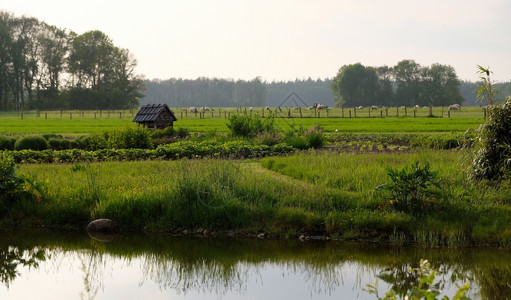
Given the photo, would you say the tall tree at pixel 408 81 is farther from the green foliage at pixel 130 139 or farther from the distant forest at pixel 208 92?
the green foliage at pixel 130 139

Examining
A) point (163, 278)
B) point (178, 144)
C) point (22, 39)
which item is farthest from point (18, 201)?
point (22, 39)

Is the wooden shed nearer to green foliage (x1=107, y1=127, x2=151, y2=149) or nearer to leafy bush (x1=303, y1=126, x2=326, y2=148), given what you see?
green foliage (x1=107, y1=127, x2=151, y2=149)

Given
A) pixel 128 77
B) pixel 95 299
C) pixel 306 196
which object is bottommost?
pixel 95 299

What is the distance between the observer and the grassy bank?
39.2ft

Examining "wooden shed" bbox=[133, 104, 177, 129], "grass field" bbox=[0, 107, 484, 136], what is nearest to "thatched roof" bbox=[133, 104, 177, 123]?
"wooden shed" bbox=[133, 104, 177, 129]

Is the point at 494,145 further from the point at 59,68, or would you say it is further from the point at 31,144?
the point at 59,68

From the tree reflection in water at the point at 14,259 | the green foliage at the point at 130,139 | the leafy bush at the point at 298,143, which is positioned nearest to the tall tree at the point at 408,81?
the leafy bush at the point at 298,143

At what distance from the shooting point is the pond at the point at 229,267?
29.7ft

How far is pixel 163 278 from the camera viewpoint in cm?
975

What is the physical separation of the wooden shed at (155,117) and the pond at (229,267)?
1939 cm

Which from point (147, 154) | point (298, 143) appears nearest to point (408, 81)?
point (298, 143)

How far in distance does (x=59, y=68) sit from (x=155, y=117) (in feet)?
240

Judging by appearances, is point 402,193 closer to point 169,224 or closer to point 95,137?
point 169,224

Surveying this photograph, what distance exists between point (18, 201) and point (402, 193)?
8.98 metres
